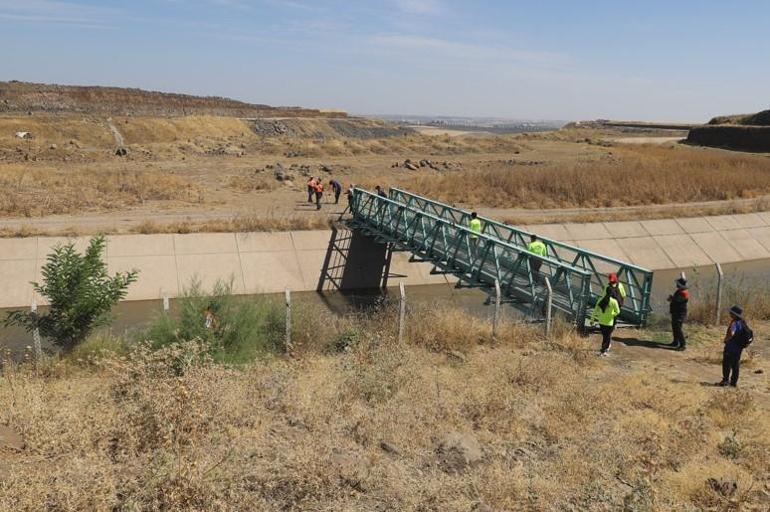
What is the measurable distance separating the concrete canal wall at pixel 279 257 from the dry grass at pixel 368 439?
12.9 m

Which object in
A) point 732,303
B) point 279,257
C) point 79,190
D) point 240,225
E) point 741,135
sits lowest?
point 279,257

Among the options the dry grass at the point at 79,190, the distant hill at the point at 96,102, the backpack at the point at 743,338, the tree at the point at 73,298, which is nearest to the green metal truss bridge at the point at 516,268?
the backpack at the point at 743,338

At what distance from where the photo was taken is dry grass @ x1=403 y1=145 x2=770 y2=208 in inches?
1467

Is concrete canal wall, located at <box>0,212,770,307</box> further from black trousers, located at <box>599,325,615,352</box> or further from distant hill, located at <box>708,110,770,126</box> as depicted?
distant hill, located at <box>708,110,770,126</box>

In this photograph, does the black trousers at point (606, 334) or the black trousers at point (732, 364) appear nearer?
the black trousers at point (732, 364)

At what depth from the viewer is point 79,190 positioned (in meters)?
31.4

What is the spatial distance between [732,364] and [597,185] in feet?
100

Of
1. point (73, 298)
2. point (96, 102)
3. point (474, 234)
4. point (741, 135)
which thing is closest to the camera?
point (73, 298)

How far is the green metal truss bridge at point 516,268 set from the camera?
47.1 ft

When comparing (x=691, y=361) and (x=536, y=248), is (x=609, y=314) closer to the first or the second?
(x=691, y=361)

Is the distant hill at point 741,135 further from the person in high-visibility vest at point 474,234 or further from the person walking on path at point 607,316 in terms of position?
the person walking on path at point 607,316

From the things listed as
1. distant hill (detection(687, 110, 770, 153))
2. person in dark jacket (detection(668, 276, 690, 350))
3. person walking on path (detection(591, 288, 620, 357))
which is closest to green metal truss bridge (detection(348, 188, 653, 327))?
person walking on path (detection(591, 288, 620, 357))

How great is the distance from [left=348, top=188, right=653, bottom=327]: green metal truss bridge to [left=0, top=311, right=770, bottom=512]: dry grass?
390cm

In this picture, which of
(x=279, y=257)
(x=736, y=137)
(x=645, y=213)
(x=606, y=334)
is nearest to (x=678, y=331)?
(x=606, y=334)
